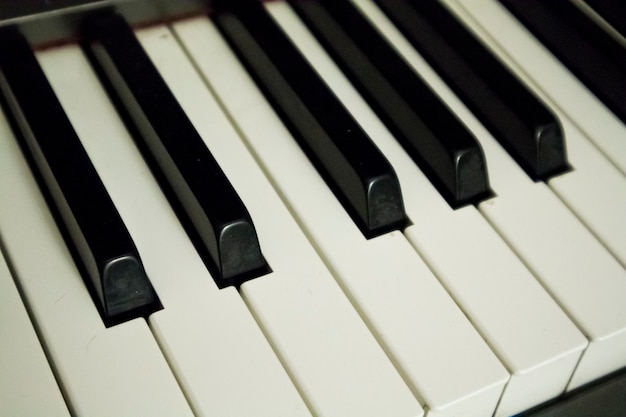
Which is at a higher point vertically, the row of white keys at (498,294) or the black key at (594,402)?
the row of white keys at (498,294)

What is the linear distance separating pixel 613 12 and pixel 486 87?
0.19m

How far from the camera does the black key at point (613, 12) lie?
1.00m

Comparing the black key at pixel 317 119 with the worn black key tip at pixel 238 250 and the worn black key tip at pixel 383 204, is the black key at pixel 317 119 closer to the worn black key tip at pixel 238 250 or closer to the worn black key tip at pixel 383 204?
the worn black key tip at pixel 383 204

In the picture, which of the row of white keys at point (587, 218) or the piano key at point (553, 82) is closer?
the row of white keys at point (587, 218)

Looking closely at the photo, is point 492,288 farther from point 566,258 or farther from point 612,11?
point 612,11

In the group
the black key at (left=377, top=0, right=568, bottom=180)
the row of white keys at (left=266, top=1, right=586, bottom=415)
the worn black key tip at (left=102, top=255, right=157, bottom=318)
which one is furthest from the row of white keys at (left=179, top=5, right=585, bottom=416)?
the worn black key tip at (left=102, top=255, right=157, bottom=318)

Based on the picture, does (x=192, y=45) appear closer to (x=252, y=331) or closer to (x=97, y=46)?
(x=97, y=46)

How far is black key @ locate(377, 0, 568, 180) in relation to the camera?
0.89 metres

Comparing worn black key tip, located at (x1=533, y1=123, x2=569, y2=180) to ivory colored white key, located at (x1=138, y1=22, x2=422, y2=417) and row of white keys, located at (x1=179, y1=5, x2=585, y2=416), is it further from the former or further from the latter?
ivory colored white key, located at (x1=138, y1=22, x2=422, y2=417)

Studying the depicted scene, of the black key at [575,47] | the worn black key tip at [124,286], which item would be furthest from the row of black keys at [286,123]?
the black key at [575,47]

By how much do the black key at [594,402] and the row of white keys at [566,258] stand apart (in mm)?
11

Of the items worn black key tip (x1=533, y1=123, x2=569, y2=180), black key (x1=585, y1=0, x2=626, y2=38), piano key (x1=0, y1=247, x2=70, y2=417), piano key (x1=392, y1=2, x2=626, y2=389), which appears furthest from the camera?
black key (x1=585, y1=0, x2=626, y2=38)

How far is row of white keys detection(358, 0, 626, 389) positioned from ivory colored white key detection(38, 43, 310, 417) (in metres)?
0.26

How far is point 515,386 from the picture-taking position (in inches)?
28.9
